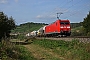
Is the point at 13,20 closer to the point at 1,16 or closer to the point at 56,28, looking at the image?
the point at 1,16

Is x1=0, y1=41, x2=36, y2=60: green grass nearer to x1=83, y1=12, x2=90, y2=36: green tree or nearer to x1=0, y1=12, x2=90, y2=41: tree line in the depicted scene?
x1=0, y1=12, x2=90, y2=41: tree line

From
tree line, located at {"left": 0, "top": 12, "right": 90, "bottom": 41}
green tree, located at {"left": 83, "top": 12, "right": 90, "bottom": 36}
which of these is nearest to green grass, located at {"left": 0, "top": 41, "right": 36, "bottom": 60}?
tree line, located at {"left": 0, "top": 12, "right": 90, "bottom": 41}

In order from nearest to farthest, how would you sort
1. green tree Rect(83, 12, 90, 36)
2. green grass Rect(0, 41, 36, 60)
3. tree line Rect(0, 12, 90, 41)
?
green grass Rect(0, 41, 36, 60) → tree line Rect(0, 12, 90, 41) → green tree Rect(83, 12, 90, 36)

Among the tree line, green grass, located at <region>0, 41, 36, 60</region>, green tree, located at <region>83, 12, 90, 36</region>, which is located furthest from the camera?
green tree, located at <region>83, 12, 90, 36</region>

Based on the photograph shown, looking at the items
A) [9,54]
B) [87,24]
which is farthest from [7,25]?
[9,54]

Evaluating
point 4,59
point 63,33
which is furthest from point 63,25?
point 4,59

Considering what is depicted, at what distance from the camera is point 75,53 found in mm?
16484

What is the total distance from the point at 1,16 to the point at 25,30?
11215cm

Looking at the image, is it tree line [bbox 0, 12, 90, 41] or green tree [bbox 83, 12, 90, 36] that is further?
green tree [bbox 83, 12, 90, 36]

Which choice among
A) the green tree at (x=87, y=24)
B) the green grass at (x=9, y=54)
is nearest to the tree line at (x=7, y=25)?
the green tree at (x=87, y=24)

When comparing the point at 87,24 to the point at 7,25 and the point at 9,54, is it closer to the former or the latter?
the point at 7,25

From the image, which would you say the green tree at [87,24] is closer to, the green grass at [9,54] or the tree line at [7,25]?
the tree line at [7,25]

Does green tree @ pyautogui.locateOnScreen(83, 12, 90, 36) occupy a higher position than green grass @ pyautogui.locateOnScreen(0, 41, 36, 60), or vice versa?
green tree @ pyautogui.locateOnScreen(83, 12, 90, 36)

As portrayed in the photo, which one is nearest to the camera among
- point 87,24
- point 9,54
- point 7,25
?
point 9,54
